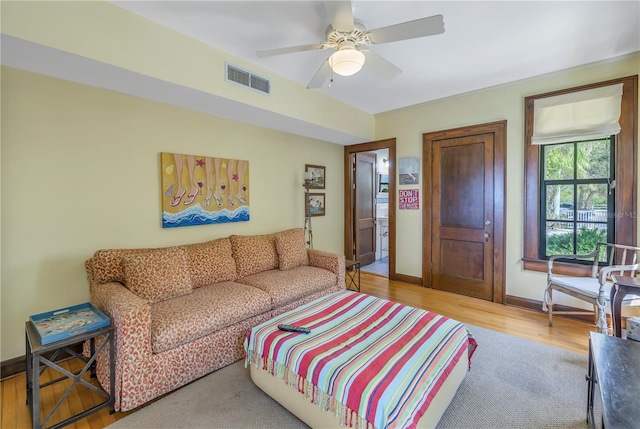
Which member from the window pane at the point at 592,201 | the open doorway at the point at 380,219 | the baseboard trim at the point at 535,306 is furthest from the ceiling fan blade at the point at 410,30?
the open doorway at the point at 380,219

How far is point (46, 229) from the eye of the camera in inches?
87.4

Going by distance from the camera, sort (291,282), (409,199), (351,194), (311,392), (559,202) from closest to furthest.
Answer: (311,392) → (291,282) → (559,202) → (409,199) → (351,194)

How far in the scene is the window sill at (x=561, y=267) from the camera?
3029 mm

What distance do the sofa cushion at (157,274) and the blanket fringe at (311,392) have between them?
0.96 metres

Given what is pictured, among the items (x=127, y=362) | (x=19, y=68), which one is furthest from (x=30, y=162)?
(x=127, y=362)

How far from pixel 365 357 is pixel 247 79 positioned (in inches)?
102

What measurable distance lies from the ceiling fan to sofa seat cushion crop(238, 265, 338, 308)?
1992 millimetres

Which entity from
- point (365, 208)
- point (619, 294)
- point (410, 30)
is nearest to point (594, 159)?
point (619, 294)

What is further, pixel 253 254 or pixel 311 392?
pixel 253 254

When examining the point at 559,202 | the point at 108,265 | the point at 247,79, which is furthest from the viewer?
the point at 559,202

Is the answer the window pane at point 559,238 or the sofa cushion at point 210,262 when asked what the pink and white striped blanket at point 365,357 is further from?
the window pane at point 559,238

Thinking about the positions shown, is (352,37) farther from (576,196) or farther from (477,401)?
(576,196)

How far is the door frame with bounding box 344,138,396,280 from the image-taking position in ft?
14.7

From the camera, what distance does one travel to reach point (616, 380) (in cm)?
121
